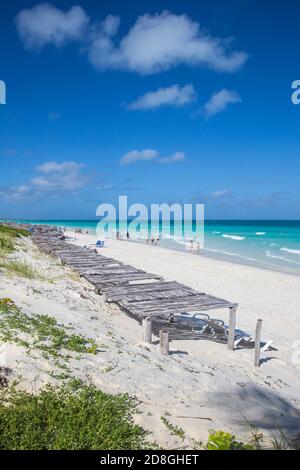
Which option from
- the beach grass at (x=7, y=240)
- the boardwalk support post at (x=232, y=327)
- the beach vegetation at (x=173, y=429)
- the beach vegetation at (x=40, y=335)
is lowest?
the boardwalk support post at (x=232, y=327)

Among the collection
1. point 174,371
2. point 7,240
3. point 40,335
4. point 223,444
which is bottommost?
point 174,371

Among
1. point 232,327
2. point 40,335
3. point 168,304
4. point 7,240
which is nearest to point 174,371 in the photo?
point 40,335

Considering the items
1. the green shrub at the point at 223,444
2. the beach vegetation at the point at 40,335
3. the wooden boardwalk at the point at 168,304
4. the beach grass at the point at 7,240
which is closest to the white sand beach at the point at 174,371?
the beach vegetation at the point at 40,335

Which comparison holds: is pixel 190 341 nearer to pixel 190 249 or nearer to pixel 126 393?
pixel 126 393

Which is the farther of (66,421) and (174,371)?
(174,371)

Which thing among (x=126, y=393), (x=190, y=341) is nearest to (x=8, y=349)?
(x=126, y=393)

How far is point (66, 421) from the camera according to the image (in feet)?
12.8

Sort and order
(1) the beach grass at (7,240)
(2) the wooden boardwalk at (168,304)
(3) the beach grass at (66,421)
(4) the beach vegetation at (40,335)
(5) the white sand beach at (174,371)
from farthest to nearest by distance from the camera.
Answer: (1) the beach grass at (7,240), (2) the wooden boardwalk at (168,304), (4) the beach vegetation at (40,335), (5) the white sand beach at (174,371), (3) the beach grass at (66,421)

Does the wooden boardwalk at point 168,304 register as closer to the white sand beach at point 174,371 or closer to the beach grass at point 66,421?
the white sand beach at point 174,371

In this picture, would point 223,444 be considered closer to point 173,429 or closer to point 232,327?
point 173,429

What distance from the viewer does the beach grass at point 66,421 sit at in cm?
360

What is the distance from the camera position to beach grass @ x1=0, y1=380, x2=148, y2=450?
11.8 feet
